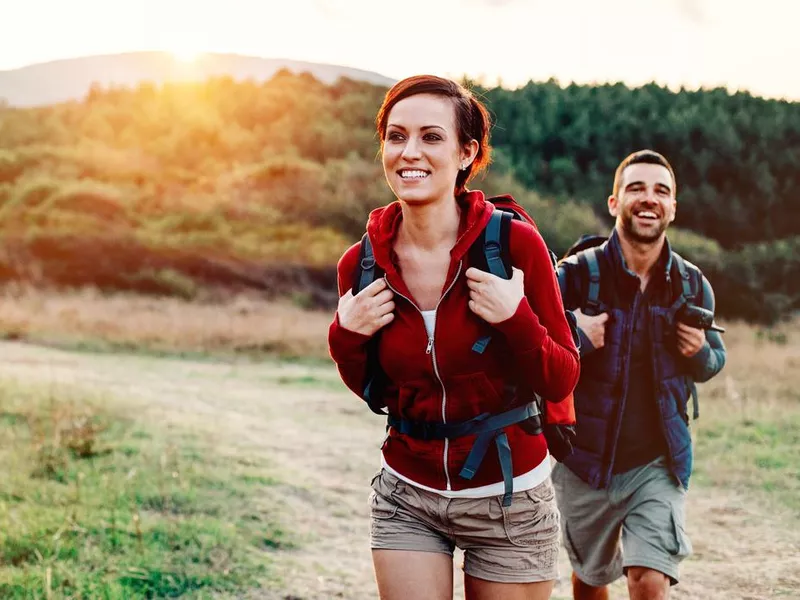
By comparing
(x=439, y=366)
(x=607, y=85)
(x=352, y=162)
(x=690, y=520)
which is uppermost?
(x=607, y=85)

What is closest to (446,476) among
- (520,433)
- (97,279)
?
(520,433)

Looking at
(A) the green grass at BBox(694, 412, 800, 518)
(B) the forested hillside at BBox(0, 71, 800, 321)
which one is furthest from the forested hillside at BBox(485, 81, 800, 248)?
(A) the green grass at BBox(694, 412, 800, 518)

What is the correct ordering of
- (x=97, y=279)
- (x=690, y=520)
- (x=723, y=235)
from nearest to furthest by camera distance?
(x=690, y=520), (x=97, y=279), (x=723, y=235)

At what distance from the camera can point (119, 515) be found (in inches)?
240

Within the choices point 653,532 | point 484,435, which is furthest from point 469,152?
point 653,532

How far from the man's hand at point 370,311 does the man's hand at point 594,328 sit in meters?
1.61

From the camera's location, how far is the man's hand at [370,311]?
2.60 meters

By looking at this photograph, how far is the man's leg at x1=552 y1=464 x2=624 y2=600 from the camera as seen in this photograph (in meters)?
4.29

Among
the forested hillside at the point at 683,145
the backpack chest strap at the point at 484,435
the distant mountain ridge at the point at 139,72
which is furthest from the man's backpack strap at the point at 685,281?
the distant mountain ridge at the point at 139,72

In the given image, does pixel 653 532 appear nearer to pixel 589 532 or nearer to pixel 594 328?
pixel 589 532

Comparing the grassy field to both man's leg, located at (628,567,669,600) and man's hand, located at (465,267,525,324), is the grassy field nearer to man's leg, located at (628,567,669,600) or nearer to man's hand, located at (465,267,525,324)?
man's leg, located at (628,567,669,600)

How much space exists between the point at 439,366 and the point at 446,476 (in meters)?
0.34

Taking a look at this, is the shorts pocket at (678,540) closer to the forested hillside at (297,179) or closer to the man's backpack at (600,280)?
the man's backpack at (600,280)

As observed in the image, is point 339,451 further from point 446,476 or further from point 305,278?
point 305,278
